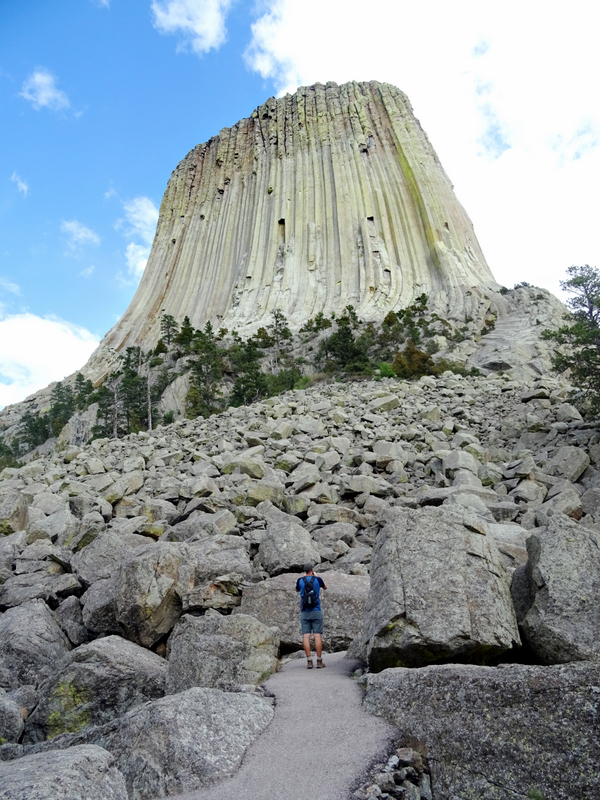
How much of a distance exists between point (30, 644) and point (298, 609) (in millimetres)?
3204

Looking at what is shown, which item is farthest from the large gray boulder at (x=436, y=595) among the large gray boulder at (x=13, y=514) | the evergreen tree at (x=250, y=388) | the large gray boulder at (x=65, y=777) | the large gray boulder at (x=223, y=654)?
the evergreen tree at (x=250, y=388)

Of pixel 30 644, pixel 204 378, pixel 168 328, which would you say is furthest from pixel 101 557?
pixel 168 328

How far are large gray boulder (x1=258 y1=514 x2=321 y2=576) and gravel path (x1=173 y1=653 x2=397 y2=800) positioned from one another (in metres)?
2.97

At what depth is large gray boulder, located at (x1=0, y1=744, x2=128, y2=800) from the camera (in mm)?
2871

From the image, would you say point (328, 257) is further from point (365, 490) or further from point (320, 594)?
point (320, 594)

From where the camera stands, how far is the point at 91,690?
5461mm

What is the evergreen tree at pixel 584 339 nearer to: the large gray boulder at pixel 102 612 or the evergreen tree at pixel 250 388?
the large gray boulder at pixel 102 612

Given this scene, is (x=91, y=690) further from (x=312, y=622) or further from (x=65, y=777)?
(x=65, y=777)

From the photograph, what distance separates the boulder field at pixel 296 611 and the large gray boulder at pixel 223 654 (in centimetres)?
2

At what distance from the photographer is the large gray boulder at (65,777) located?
9.42 feet

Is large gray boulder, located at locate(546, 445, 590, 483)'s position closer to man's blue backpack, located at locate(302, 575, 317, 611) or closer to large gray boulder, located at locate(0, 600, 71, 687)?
man's blue backpack, located at locate(302, 575, 317, 611)

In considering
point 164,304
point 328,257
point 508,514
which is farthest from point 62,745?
point 164,304

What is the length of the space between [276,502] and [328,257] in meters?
43.7

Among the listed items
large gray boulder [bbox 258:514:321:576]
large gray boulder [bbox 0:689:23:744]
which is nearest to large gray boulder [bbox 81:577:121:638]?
large gray boulder [bbox 0:689:23:744]
